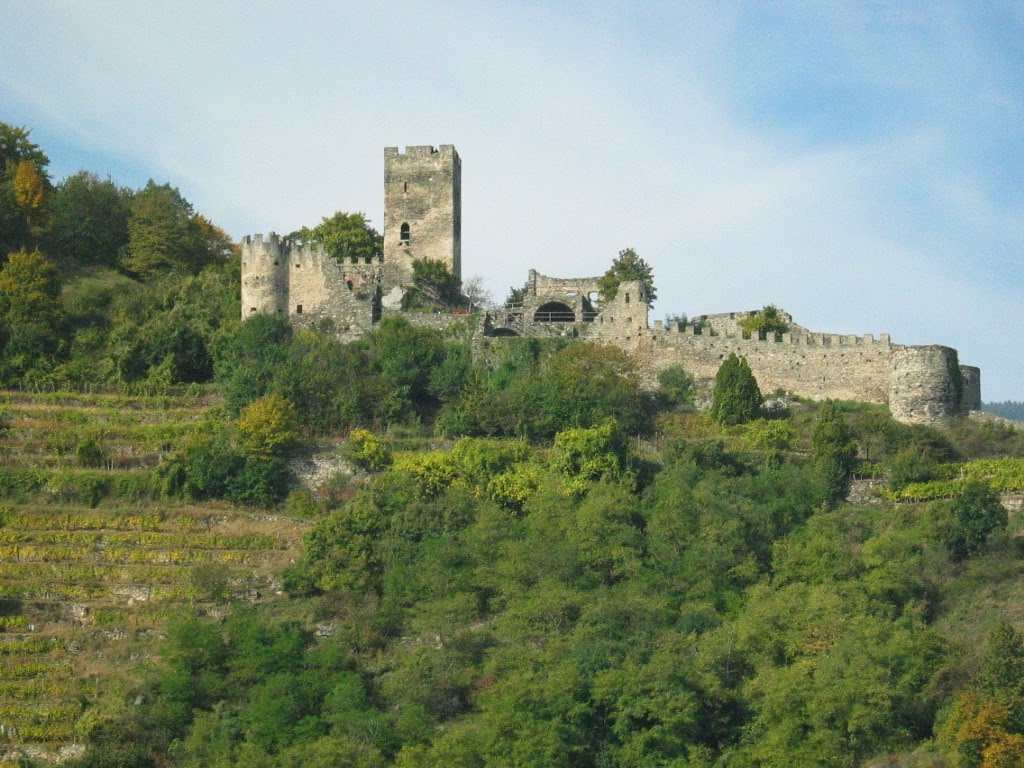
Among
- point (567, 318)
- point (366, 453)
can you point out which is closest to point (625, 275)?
point (567, 318)

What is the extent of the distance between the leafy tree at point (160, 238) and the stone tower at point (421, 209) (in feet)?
20.4

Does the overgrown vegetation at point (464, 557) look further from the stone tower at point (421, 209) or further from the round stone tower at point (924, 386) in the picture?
the stone tower at point (421, 209)

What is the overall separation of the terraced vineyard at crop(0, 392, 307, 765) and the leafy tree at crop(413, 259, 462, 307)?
10.1m

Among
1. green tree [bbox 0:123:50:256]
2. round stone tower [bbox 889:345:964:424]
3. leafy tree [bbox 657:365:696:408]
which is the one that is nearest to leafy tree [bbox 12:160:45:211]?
green tree [bbox 0:123:50:256]

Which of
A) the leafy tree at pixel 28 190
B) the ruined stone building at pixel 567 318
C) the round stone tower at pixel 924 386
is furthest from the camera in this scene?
the leafy tree at pixel 28 190

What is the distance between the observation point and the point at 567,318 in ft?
175

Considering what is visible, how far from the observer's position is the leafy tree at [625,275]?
176 feet

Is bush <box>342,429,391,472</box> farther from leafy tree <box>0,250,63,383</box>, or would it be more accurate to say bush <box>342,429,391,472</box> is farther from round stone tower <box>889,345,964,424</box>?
round stone tower <box>889,345,964,424</box>

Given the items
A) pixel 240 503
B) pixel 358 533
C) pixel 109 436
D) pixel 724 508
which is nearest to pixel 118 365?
pixel 109 436

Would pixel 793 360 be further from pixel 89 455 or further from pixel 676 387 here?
pixel 89 455

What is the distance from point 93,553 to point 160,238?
1688cm

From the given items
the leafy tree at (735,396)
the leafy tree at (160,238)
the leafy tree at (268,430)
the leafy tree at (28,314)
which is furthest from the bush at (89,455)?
the leafy tree at (735,396)

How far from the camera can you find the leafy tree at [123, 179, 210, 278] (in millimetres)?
54281

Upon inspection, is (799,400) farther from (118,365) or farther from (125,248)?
(125,248)
